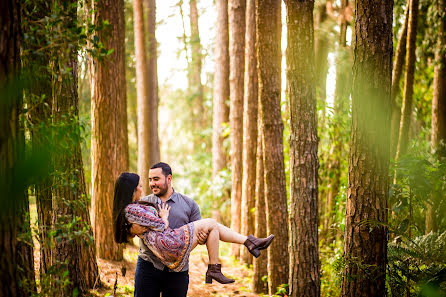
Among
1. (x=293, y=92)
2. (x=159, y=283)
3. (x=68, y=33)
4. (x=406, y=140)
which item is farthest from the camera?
(x=406, y=140)

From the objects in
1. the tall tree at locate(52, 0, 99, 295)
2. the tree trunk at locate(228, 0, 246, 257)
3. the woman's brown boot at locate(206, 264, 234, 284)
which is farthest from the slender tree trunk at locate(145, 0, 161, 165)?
the woman's brown boot at locate(206, 264, 234, 284)

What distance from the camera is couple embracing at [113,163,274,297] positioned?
4.86 m

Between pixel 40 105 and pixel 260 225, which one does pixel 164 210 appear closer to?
pixel 40 105

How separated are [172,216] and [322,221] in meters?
6.81

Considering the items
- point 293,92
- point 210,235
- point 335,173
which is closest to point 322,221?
point 335,173

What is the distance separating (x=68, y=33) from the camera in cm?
376

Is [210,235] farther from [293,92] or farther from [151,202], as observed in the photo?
[293,92]

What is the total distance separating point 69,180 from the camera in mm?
4902

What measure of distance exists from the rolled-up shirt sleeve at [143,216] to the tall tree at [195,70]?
62.3 feet

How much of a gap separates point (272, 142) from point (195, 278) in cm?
364

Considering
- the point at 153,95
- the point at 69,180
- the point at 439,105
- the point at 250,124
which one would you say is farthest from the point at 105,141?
the point at 439,105

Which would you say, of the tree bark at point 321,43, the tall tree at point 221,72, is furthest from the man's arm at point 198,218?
the tree bark at point 321,43

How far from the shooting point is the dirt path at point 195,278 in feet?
26.1

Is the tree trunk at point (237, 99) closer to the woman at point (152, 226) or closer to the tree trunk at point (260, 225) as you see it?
the tree trunk at point (260, 225)
